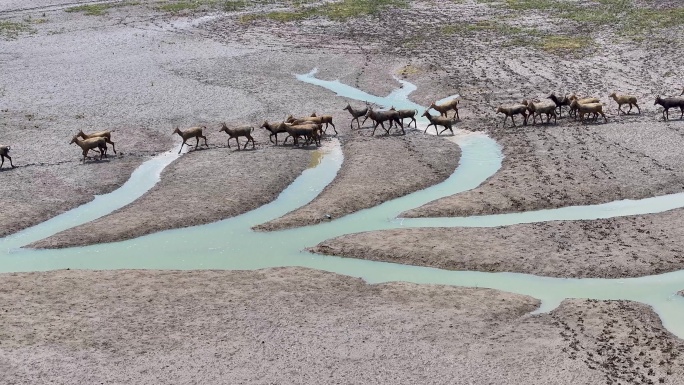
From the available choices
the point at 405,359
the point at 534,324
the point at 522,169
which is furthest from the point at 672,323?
the point at 522,169

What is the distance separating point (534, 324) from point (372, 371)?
505 cm

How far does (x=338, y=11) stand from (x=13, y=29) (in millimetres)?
29381

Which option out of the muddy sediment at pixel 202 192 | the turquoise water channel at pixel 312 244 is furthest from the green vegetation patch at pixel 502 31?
the turquoise water channel at pixel 312 244

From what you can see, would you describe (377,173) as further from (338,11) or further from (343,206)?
(338,11)

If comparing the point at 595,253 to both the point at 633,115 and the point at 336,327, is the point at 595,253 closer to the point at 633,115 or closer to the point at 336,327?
the point at 336,327

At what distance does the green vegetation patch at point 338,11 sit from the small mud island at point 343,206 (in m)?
11.6

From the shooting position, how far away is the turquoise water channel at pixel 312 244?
25.8 meters

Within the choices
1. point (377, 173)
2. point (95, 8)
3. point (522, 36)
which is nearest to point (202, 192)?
point (377, 173)

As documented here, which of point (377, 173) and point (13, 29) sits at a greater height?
point (13, 29)

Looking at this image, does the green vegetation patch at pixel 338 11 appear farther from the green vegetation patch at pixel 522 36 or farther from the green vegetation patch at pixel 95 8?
the green vegetation patch at pixel 95 8

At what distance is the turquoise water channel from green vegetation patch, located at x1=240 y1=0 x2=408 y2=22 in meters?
45.6

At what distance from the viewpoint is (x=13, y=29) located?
2908 inches

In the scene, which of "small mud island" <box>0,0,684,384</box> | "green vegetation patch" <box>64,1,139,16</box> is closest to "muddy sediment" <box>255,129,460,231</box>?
"small mud island" <box>0,0,684,384</box>

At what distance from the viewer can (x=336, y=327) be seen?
23.4 metres
